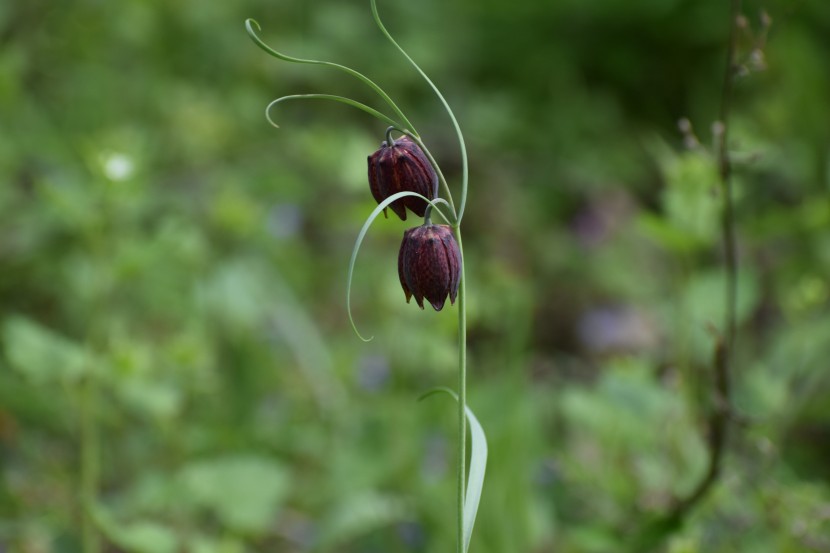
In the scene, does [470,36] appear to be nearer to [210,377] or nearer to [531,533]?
[210,377]

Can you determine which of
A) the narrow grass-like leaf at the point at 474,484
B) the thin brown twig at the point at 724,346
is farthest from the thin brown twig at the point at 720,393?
the narrow grass-like leaf at the point at 474,484

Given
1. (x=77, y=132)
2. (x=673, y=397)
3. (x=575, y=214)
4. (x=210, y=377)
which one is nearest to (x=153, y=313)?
(x=210, y=377)

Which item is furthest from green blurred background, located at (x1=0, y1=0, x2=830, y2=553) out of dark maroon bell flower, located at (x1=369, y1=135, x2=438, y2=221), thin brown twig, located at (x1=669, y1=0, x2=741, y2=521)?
dark maroon bell flower, located at (x1=369, y1=135, x2=438, y2=221)

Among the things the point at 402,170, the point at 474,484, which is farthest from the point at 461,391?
the point at 402,170

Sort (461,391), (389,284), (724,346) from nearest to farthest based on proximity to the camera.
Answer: (461,391), (724,346), (389,284)

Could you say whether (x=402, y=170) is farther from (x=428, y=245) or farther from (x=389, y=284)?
(x=389, y=284)

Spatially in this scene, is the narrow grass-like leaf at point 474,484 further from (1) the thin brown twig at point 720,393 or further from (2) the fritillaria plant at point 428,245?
(1) the thin brown twig at point 720,393
